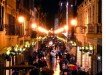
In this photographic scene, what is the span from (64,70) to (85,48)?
3192 mm

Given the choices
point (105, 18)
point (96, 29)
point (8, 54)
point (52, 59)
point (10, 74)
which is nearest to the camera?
point (105, 18)

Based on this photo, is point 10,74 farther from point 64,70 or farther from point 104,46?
point 104,46

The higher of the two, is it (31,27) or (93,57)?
(31,27)

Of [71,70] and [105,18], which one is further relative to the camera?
[71,70]

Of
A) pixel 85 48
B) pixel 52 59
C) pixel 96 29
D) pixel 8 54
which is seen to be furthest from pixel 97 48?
pixel 52 59

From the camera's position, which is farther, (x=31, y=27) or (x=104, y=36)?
(x=31, y=27)

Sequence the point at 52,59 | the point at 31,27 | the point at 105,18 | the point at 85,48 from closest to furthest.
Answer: the point at 105,18 → the point at 85,48 → the point at 52,59 → the point at 31,27

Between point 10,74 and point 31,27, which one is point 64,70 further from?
point 31,27

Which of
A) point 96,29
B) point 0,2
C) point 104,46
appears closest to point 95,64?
point 96,29

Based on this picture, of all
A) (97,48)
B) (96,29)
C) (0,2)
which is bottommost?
(97,48)

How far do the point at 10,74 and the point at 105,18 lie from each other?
73.7ft

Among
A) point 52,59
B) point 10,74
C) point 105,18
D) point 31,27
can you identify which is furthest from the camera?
point 31,27

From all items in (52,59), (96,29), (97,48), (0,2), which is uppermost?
(0,2)

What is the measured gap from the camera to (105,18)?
6.52 feet
